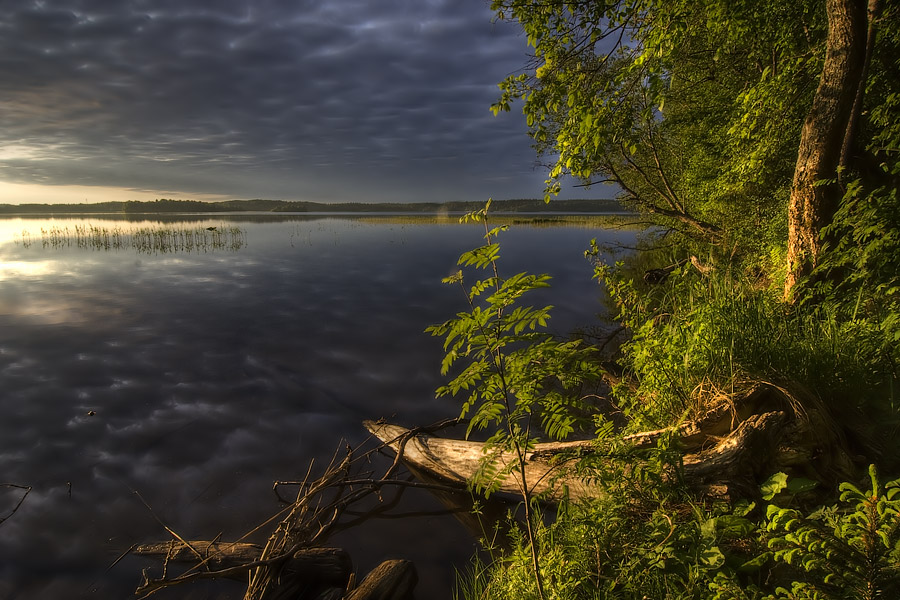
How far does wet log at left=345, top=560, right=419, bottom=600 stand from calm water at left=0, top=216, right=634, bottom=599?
0.39 metres

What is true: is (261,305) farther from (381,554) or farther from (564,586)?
(564,586)

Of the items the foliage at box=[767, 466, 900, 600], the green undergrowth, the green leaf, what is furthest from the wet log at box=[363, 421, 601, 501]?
the foliage at box=[767, 466, 900, 600]

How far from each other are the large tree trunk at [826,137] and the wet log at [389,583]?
726 cm

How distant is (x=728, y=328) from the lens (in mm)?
5617

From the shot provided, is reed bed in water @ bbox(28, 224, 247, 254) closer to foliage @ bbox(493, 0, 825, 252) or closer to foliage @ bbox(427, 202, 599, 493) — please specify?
foliage @ bbox(493, 0, 825, 252)

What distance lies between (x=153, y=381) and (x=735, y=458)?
13.0 m

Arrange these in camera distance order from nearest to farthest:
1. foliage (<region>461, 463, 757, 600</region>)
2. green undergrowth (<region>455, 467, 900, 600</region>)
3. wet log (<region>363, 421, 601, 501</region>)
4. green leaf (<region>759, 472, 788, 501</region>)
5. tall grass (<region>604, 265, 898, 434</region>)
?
green undergrowth (<region>455, 467, 900, 600</region>) → foliage (<region>461, 463, 757, 600</region>) → green leaf (<region>759, 472, 788, 501</region>) → tall grass (<region>604, 265, 898, 434</region>) → wet log (<region>363, 421, 601, 501</region>)

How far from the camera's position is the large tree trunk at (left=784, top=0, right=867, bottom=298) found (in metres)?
6.39

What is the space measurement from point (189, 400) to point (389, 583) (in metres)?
7.96

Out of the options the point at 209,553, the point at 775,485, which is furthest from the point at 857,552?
the point at 209,553

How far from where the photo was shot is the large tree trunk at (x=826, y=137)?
639 cm

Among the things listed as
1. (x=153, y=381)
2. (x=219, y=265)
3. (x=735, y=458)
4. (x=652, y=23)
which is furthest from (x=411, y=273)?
(x=735, y=458)

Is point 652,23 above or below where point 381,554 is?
above

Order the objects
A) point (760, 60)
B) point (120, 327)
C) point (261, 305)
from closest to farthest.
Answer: point (760, 60) → point (120, 327) → point (261, 305)
